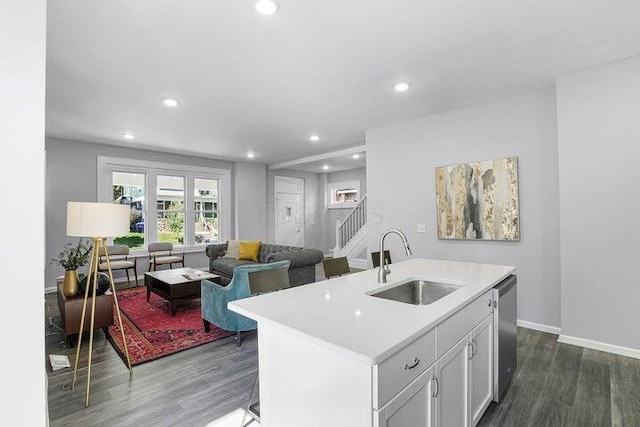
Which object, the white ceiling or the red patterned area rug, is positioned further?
the red patterned area rug

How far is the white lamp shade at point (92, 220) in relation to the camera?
2.33 m

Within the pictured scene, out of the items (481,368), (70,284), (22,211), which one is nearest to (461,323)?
(481,368)

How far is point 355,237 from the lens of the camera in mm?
7492

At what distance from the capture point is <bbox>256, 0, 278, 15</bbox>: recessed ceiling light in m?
2.05

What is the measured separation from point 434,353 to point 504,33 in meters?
2.44

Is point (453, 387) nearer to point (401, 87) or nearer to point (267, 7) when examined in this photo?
point (267, 7)

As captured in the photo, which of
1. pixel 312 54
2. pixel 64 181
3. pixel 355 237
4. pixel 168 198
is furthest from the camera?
pixel 355 237

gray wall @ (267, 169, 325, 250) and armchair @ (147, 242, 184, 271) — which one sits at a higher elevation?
gray wall @ (267, 169, 325, 250)

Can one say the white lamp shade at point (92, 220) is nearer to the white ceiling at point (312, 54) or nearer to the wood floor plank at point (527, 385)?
the white ceiling at point (312, 54)

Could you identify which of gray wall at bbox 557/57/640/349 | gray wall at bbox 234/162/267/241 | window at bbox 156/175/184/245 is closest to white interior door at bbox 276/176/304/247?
gray wall at bbox 234/162/267/241

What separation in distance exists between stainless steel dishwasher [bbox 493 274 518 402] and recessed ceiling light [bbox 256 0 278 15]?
2.41m

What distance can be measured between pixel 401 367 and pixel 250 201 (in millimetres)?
7214

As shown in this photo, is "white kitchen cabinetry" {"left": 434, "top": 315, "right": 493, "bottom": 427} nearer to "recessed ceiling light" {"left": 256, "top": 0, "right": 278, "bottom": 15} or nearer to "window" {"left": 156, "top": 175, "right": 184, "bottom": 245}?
"recessed ceiling light" {"left": 256, "top": 0, "right": 278, "bottom": 15}

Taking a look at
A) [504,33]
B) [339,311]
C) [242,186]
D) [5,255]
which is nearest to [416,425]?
[339,311]
